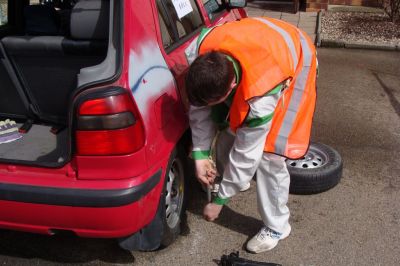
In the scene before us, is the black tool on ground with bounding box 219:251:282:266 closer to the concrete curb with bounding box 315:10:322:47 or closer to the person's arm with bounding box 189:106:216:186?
the person's arm with bounding box 189:106:216:186

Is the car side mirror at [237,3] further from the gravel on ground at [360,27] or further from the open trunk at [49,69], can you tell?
the gravel on ground at [360,27]

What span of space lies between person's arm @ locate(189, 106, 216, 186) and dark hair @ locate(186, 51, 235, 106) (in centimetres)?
34

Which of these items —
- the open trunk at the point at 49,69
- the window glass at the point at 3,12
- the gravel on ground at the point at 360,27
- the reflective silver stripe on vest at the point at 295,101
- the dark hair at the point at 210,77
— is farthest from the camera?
the gravel on ground at the point at 360,27

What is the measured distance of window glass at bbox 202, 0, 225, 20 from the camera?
376cm

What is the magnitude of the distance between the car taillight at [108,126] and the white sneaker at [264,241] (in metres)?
1.08

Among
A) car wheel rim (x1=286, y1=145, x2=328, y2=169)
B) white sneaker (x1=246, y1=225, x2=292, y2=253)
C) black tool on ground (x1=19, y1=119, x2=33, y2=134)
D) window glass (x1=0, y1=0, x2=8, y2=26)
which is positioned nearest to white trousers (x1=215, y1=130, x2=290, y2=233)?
white sneaker (x1=246, y1=225, x2=292, y2=253)

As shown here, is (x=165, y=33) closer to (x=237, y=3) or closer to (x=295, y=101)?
(x=295, y=101)

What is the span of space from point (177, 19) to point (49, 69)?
84cm

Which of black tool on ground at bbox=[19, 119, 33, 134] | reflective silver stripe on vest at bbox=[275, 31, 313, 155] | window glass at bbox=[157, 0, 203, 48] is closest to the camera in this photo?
reflective silver stripe on vest at bbox=[275, 31, 313, 155]

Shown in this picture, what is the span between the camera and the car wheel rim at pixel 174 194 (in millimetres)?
2732

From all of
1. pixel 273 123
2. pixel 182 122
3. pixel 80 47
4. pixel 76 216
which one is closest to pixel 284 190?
pixel 273 123

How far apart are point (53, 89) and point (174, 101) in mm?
834

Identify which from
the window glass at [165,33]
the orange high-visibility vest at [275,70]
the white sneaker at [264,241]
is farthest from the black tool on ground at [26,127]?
the white sneaker at [264,241]

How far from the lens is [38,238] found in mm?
2965
